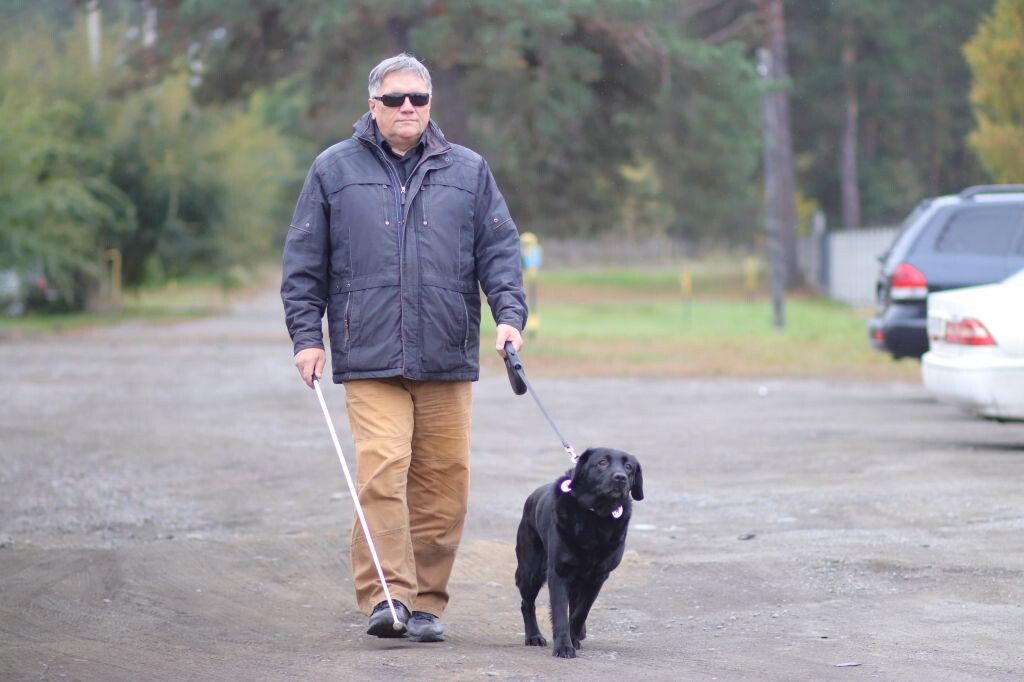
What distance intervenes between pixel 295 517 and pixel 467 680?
4.27m

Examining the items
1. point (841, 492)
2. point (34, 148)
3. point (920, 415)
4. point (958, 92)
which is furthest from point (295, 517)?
point (958, 92)

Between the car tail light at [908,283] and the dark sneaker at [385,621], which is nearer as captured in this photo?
the dark sneaker at [385,621]

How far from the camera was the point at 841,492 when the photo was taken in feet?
31.7

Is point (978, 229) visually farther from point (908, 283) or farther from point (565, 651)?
point (565, 651)

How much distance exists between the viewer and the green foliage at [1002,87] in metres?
27.1

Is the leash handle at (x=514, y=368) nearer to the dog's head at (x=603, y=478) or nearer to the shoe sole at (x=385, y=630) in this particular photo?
the dog's head at (x=603, y=478)

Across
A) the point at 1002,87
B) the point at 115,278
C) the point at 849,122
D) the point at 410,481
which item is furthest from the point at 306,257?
the point at 849,122

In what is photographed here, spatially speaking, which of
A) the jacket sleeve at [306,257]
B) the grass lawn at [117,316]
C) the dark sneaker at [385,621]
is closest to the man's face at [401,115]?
the jacket sleeve at [306,257]

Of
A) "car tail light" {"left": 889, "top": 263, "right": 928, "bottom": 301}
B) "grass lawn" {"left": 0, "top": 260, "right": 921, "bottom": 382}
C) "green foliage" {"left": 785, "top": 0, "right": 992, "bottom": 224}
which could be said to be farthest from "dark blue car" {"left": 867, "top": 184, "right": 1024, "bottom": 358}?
"green foliage" {"left": 785, "top": 0, "right": 992, "bottom": 224}

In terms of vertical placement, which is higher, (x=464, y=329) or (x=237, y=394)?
(x=464, y=329)

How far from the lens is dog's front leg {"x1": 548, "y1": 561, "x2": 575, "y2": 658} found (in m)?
5.57

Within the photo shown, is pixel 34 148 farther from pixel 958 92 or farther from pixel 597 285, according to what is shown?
pixel 958 92

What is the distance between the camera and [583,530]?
5.58 m

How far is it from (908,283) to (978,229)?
93 cm
